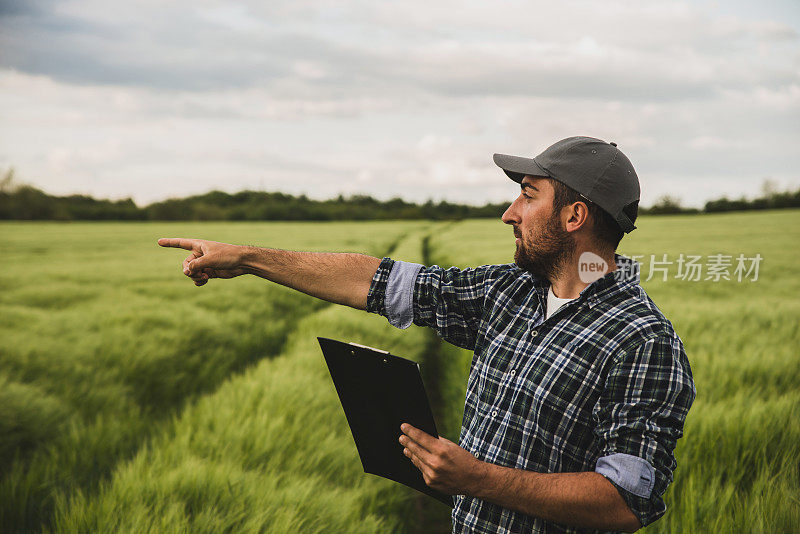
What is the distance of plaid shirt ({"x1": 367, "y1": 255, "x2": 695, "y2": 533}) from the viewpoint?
4.56ft

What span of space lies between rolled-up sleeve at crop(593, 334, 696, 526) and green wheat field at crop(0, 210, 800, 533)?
5.40 feet

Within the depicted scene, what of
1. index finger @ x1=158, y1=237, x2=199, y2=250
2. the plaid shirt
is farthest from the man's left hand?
index finger @ x1=158, y1=237, x2=199, y2=250

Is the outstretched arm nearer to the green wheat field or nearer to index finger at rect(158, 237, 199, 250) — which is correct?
index finger at rect(158, 237, 199, 250)

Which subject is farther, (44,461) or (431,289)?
(44,461)

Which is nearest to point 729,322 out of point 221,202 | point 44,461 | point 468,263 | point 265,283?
point 468,263

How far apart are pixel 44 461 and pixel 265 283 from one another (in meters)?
7.95

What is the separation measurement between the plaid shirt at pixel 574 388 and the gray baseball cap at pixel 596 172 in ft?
0.66

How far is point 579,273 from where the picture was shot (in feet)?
5.67

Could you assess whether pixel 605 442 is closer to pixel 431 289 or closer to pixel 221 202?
pixel 431 289

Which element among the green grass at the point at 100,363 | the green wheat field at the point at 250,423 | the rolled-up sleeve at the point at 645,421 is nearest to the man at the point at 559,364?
the rolled-up sleeve at the point at 645,421

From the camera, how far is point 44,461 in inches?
133

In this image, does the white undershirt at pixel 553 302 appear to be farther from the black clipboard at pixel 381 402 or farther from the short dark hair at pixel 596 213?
the black clipboard at pixel 381 402

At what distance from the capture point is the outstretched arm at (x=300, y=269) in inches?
80.0

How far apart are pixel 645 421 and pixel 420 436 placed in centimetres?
59
